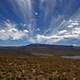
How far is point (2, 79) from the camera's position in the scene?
477 inches

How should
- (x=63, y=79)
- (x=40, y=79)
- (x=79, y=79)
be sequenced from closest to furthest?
(x=40, y=79) → (x=63, y=79) → (x=79, y=79)

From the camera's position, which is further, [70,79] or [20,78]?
[70,79]

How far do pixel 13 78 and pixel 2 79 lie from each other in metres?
0.53

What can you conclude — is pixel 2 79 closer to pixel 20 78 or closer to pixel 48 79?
pixel 20 78

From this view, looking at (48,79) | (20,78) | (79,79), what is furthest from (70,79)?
(20,78)

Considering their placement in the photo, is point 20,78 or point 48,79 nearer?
point 20,78

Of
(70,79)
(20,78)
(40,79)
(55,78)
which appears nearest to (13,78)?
(20,78)

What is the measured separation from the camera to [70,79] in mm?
14711

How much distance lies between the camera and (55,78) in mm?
13656

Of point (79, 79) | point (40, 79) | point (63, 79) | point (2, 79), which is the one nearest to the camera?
point (2, 79)

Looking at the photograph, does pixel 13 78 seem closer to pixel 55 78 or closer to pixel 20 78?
pixel 20 78

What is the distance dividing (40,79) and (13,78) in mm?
1435

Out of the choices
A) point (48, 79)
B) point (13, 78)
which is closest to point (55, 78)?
point (48, 79)

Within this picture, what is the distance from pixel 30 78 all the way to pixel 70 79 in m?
2.74
